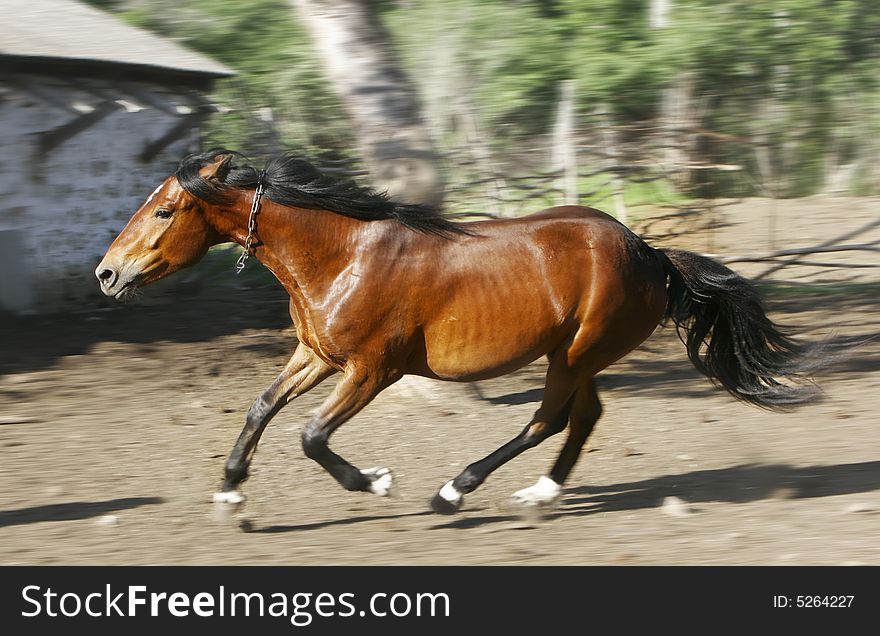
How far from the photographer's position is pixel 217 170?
535 cm

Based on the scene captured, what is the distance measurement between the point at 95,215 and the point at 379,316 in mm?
8205

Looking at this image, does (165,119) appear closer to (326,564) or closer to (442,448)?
(442,448)

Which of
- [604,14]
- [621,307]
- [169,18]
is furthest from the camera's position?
[169,18]

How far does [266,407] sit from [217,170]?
1.18 m

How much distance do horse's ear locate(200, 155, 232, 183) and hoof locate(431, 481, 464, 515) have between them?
1877 mm

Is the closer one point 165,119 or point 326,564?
point 326,564

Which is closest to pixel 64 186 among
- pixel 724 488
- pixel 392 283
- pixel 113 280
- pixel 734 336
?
pixel 113 280

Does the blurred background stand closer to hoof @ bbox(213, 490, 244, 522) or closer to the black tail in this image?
hoof @ bbox(213, 490, 244, 522)

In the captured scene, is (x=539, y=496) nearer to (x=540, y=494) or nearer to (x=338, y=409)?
(x=540, y=494)

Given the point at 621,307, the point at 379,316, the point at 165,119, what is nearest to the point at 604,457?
the point at 621,307

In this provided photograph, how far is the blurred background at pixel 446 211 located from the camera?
225 inches

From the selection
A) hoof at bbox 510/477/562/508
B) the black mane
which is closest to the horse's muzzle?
the black mane

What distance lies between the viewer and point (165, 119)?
525 inches

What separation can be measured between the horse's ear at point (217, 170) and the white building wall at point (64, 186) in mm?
6935
